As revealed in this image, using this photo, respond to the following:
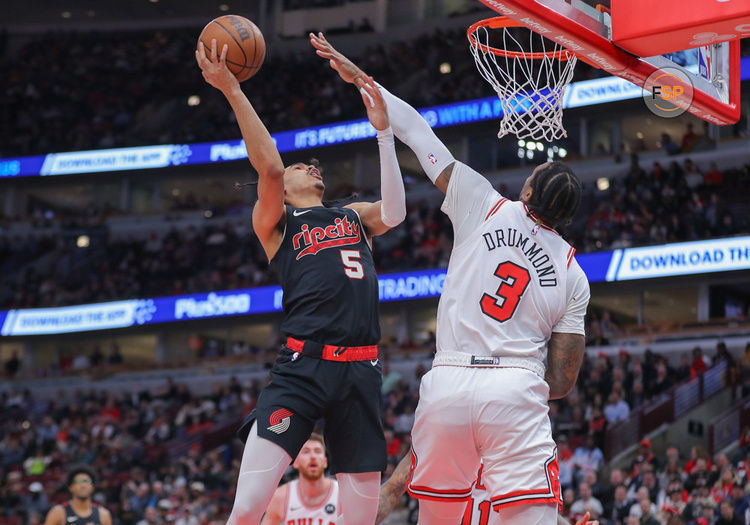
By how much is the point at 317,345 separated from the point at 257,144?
1.03 meters

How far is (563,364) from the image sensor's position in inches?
172

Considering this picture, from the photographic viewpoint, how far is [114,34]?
37.6m

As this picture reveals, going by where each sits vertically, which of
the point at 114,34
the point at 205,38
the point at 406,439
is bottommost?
the point at 406,439

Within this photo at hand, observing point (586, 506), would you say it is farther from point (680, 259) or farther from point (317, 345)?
point (680, 259)

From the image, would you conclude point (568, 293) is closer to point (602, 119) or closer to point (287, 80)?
point (602, 119)

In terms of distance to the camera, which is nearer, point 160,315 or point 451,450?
point 451,450

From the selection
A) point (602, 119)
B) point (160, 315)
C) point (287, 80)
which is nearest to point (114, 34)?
point (287, 80)

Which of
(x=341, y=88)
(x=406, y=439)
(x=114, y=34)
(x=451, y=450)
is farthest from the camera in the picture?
(x=114, y=34)

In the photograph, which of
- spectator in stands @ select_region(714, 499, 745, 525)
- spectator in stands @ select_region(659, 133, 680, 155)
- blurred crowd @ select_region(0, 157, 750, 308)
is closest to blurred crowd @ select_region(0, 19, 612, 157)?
blurred crowd @ select_region(0, 157, 750, 308)

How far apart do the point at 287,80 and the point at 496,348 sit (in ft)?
98.6

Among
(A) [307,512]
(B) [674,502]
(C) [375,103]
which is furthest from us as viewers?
(B) [674,502]

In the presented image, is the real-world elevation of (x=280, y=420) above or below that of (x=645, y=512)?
above

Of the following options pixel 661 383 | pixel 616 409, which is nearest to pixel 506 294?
pixel 616 409

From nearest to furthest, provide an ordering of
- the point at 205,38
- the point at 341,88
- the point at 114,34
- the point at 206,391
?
the point at 205,38, the point at 206,391, the point at 341,88, the point at 114,34
